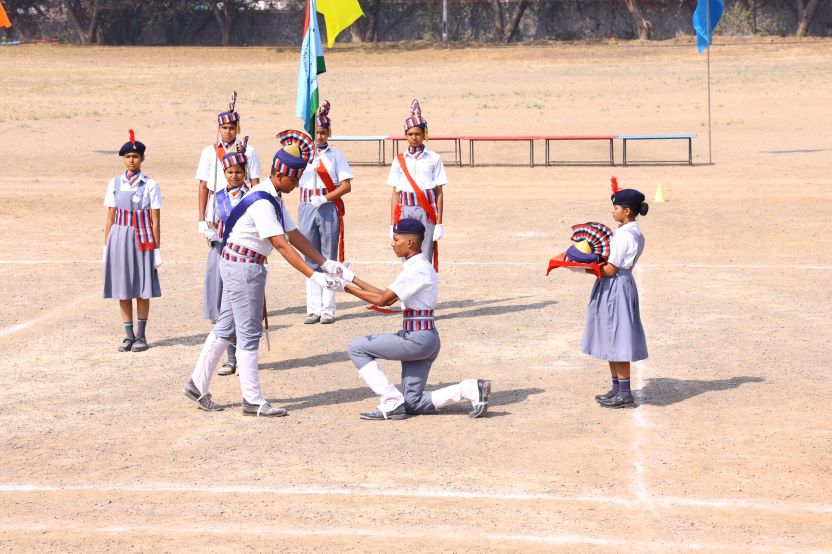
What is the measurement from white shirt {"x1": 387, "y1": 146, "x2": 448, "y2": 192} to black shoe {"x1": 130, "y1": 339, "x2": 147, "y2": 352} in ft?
11.0

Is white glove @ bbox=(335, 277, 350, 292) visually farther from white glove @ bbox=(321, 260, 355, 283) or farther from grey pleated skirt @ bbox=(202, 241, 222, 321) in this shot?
grey pleated skirt @ bbox=(202, 241, 222, 321)

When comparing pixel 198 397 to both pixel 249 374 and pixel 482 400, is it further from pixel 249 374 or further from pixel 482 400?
pixel 482 400

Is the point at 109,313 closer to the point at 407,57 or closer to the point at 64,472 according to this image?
the point at 64,472

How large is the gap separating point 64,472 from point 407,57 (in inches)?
2149

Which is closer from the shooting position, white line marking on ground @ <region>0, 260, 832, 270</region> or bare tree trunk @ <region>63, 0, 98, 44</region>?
white line marking on ground @ <region>0, 260, 832, 270</region>

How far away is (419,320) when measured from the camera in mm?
9977

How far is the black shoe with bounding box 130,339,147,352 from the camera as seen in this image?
1271 cm

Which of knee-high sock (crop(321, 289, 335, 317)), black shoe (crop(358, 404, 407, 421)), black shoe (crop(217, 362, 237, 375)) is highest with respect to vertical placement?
knee-high sock (crop(321, 289, 335, 317))

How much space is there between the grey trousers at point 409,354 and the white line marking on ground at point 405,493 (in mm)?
1765

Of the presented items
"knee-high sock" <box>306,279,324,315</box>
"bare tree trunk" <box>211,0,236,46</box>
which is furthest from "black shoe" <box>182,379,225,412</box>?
"bare tree trunk" <box>211,0,236,46</box>

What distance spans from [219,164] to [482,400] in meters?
4.57

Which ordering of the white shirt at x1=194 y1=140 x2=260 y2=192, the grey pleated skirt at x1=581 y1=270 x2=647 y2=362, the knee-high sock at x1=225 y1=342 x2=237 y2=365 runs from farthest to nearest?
the white shirt at x1=194 y1=140 x2=260 y2=192 → the knee-high sock at x1=225 y1=342 x2=237 y2=365 → the grey pleated skirt at x1=581 y1=270 x2=647 y2=362

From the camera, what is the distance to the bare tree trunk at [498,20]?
6843 cm

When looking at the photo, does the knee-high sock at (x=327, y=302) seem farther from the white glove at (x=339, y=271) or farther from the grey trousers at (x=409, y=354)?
the white glove at (x=339, y=271)
